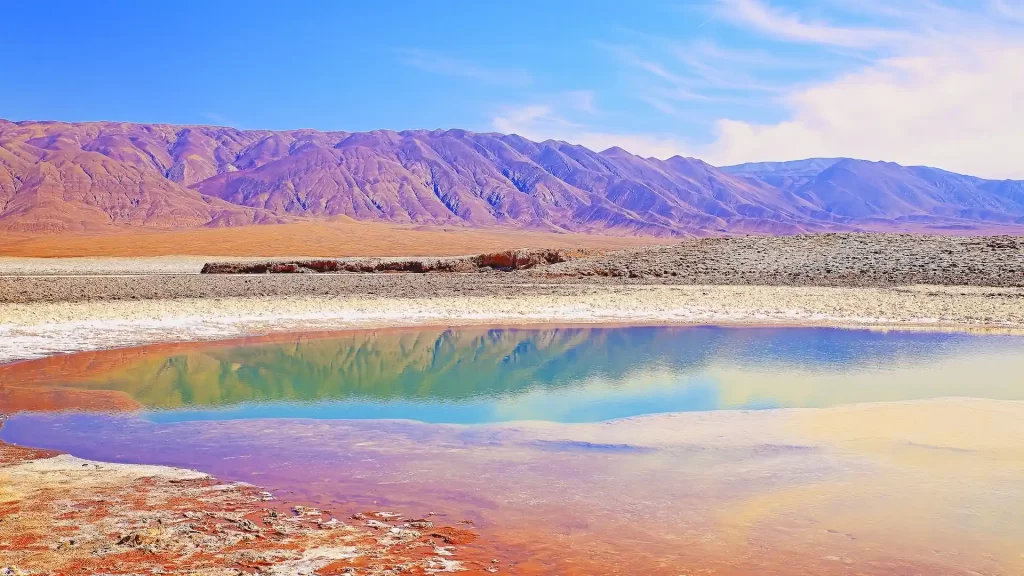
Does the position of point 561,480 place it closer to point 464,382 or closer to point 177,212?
point 464,382

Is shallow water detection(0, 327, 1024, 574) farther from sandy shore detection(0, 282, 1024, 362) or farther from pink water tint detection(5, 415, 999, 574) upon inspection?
sandy shore detection(0, 282, 1024, 362)

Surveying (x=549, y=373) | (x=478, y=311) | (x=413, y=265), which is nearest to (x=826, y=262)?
(x=478, y=311)

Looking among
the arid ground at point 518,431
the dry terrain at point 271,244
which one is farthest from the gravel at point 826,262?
the dry terrain at point 271,244

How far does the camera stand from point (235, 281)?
33094 mm

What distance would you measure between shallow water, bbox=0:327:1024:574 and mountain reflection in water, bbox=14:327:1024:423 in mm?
82

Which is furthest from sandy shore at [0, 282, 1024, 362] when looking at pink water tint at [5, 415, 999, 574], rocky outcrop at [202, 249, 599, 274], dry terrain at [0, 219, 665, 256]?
dry terrain at [0, 219, 665, 256]

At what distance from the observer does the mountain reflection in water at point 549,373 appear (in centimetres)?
1198

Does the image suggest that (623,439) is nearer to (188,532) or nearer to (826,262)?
(188,532)

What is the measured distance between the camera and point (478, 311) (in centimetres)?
2330

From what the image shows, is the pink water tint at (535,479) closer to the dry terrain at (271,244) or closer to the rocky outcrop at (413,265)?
the rocky outcrop at (413,265)

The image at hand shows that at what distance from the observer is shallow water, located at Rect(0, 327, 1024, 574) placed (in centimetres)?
638

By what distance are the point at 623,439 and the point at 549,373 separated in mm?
5302

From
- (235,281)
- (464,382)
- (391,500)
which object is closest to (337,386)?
(464,382)

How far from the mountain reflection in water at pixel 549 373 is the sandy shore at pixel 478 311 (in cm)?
171
